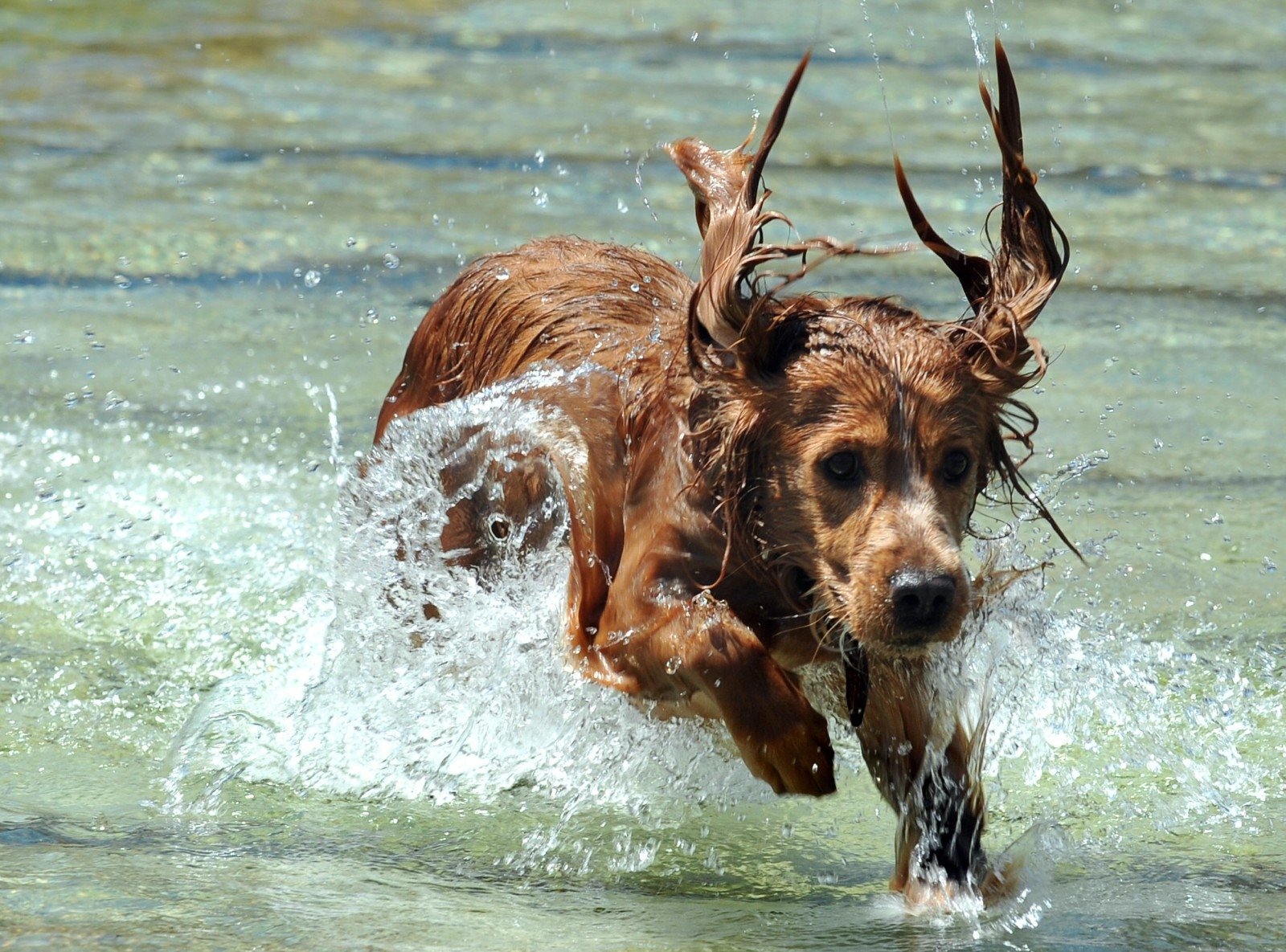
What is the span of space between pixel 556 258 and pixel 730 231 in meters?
1.40

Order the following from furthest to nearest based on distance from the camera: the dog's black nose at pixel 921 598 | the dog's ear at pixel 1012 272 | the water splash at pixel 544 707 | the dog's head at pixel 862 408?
1. the water splash at pixel 544 707
2. the dog's ear at pixel 1012 272
3. the dog's head at pixel 862 408
4. the dog's black nose at pixel 921 598

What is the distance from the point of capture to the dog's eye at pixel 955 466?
4.20 m

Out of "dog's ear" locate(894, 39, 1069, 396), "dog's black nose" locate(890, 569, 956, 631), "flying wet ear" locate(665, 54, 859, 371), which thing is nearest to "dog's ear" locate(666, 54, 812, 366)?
"flying wet ear" locate(665, 54, 859, 371)

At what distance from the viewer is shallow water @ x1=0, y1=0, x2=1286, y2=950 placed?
446cm

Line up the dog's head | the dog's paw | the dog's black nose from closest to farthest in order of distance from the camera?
the dog's black nose, the dog's head, the dog's paw

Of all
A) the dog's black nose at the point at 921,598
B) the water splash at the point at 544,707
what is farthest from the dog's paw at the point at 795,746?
the water splash at the point at 544,707

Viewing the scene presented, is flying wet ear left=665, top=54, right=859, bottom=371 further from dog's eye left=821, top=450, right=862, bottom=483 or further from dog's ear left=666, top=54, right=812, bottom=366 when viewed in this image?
dog's eye left=821, top=450, right=862, bottom=483

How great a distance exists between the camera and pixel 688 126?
39.4ft

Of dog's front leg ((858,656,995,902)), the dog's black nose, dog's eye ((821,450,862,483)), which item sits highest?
dog's eye ((821,450,862,483))

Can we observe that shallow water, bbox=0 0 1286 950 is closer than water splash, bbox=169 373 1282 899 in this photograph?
Yes

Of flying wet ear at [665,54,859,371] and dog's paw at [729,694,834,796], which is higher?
flying wet ear at [665,54,859,371]

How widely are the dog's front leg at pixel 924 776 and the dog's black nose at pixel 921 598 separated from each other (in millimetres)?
474

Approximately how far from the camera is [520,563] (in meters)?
5.34

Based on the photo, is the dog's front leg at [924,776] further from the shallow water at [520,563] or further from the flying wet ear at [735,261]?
the flying wet ear at [735,261]
